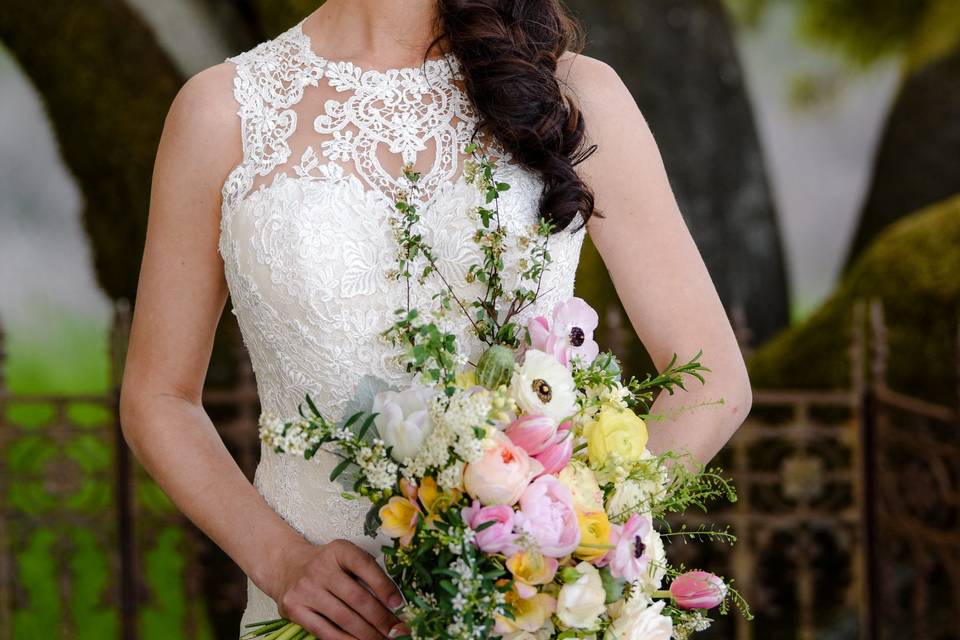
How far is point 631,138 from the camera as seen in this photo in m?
1.66

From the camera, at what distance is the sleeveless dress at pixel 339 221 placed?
164 cm

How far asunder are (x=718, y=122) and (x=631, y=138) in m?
3.67

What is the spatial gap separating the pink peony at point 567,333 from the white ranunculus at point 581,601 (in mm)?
254

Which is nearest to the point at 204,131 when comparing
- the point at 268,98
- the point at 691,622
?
the point at 268,98

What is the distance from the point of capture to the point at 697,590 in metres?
1.34

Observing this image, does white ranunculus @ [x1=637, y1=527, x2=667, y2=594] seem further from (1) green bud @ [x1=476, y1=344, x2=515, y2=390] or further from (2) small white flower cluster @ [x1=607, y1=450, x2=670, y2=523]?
(1) green bud @ [x1=476, y1=344, x2=515, y2=390]

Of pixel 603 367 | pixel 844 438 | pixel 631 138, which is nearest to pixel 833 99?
pixel 844 438

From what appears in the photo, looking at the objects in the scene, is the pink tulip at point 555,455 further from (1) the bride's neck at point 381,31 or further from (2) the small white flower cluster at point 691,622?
(1) the bride's neck at point 381,31

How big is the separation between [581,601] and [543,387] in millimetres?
232

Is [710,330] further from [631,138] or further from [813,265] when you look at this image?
[813,265]

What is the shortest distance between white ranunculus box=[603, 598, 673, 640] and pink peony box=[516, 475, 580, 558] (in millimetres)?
132

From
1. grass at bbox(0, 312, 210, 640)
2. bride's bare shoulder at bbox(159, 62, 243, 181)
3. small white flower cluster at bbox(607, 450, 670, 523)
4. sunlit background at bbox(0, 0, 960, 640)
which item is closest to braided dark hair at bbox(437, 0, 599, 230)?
bride's bare shoulder at bbox(159, 62, 243, 181)

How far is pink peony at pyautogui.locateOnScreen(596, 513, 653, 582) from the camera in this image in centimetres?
118

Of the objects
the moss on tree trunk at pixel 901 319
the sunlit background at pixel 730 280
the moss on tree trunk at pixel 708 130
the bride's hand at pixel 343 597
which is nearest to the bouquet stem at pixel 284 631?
the bride's hand at pixel 343 597
